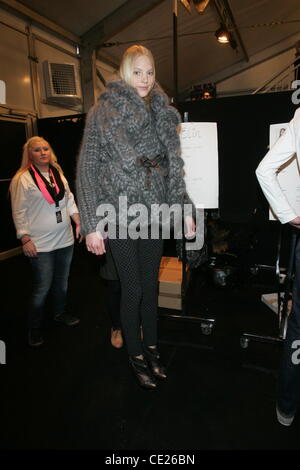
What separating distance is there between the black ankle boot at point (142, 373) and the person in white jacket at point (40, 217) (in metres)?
0.79

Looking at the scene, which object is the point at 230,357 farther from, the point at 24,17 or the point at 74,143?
the point at 24,17

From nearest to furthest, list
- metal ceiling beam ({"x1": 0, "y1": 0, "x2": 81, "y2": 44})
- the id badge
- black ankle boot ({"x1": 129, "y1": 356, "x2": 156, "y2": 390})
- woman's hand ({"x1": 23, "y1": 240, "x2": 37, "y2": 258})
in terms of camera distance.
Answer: black ankle boot ({"x1": 129, "y1": 356, "x2": 156, "y2": 390}) → woman's hand ({"x1": 23, "y1": 240, "x2": 37, "y2": 258}) → the id badge → metal ceiling beam ({"x1": 0, "y1": 0, "x2": 81, "y2": 44})

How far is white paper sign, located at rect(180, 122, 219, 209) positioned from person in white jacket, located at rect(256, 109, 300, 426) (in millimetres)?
808

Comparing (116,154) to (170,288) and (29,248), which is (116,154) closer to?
(29,248)

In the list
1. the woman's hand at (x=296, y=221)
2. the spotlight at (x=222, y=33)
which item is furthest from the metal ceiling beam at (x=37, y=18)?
the woman's hand at (x=296, y=221)

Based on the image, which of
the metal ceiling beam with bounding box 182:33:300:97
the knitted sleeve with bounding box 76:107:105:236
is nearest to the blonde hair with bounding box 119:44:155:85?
the knitted sleeve with bounding box 76:107:105:236

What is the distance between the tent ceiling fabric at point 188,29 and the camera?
4.48 metres

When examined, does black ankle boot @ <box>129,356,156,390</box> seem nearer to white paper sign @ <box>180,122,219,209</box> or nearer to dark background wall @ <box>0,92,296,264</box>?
white paper sign @ <box>180,122,219,209</box>

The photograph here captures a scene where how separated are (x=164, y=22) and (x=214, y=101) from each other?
4395mm

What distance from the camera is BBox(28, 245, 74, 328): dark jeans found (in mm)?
1889

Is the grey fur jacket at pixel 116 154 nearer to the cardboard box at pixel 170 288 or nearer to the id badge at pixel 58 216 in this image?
the id badge at pixel 58 216

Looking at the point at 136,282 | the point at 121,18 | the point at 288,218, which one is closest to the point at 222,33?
the point at 121,18

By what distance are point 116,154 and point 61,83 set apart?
4.10m

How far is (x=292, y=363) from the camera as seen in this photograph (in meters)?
1.19
